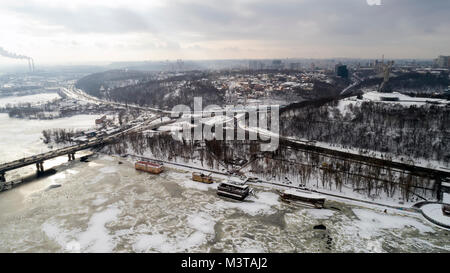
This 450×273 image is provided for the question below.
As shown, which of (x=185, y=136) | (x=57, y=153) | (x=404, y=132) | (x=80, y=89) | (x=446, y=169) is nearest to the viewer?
(x=446, y=169)

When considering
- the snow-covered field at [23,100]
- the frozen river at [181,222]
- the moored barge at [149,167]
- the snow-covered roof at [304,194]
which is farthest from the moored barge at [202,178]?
the snow-covered field at [23,100]

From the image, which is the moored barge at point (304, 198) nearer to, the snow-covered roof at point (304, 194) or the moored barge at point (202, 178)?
the snow-covered roof at point (304, 194)

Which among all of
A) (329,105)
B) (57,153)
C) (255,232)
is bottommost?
(255,232)

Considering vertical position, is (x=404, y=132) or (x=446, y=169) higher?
(x=404, y=132)

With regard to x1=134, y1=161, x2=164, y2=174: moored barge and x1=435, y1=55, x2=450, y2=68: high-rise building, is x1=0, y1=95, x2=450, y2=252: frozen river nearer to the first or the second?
x1=134, y1=161, x2=164, y2=174: moored barge

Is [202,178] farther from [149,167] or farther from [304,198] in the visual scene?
[304,198]

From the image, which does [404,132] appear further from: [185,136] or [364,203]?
[185,136]

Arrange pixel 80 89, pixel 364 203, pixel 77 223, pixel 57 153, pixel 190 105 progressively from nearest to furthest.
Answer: pixel 77 223 < pixel 364 203 < pixel 57 153 < pixel 190 105 < pixel 80 89

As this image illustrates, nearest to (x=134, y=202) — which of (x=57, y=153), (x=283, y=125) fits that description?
(x=57, y=153)
